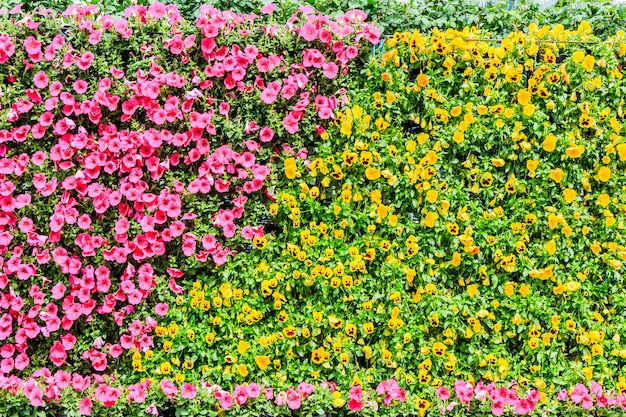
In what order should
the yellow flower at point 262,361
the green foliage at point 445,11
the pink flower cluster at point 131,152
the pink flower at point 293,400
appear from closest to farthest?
the pink flower at point 293,400 → the yellow flower at point 262,361 → the pink flower cluster at point 131,152 → the green foliage at point 445,11

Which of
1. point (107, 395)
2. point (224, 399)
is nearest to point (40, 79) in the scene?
point (107, 395)

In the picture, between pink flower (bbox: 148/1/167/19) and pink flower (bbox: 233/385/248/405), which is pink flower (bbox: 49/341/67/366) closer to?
pink flower (bbox: 233/385/248/405)

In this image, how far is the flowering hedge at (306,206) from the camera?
3262 millimetres

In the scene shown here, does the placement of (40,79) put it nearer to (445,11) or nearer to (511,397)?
(445,11)

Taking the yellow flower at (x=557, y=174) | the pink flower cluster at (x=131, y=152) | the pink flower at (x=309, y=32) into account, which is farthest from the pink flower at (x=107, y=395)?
the yellow flower at (x=557, y=174)

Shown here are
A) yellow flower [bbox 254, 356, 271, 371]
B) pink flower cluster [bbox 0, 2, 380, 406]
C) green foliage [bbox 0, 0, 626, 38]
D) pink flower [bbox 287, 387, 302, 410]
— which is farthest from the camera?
green foliage [bbox 0, 0, 626, 38]

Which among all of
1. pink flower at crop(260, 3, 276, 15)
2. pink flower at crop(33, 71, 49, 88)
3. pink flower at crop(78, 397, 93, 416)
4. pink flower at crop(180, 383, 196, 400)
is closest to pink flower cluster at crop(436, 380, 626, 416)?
pink flower at crop(180, 383, 196, 400)

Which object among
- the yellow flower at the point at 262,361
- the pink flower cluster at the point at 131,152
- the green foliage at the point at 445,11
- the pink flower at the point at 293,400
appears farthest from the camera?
the green foliage at the point at 445,11

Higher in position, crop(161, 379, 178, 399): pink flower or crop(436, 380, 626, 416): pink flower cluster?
crop(436, 380, 626, 416): pink flower cluster

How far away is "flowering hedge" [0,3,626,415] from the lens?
326 cm

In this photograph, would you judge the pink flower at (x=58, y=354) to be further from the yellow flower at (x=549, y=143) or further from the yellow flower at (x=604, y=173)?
the yellow flower at (x=604, y=173)

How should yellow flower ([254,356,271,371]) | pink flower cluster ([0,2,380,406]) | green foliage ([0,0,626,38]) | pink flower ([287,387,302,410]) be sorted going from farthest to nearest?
green foliage ([0,0,626,38]) → pink flower cluster ([0,2,380,406]) → yellow flower ([254,356,271,371]) → pink flower ([287,387,302,410])

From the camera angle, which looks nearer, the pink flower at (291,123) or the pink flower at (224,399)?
the pink flower at (224,399)

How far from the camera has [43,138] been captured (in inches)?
132
